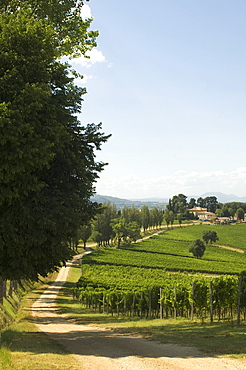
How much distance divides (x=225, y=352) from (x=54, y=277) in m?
58.0

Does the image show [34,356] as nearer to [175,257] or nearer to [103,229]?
[175,257]

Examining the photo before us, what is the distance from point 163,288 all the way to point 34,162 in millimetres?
20483

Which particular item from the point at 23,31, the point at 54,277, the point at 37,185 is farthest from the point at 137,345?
the point at 54,277

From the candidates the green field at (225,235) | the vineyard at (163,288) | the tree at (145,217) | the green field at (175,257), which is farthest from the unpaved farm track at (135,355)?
the tree at (145,217)

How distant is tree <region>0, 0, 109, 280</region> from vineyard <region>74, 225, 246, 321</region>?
336 inches

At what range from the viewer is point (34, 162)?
13.3m

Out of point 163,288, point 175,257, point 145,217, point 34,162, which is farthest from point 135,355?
point 145,217

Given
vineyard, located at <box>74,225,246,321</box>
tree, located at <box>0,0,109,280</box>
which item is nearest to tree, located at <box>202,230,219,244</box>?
vineyard, located at <box>74,225,246,321</box>

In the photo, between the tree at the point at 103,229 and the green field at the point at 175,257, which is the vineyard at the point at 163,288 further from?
the tree at the point at 103,229

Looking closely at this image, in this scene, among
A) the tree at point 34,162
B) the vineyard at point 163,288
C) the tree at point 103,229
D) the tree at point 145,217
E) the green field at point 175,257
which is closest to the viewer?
the tree at point 34,162

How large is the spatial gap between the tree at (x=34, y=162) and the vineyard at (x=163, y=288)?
8547 mm

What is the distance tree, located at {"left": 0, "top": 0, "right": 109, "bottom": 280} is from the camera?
12.9 meters

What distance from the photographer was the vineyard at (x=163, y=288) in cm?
2172

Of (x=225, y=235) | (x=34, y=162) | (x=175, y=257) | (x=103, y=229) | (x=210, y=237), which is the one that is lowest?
(x=175, y=257)
